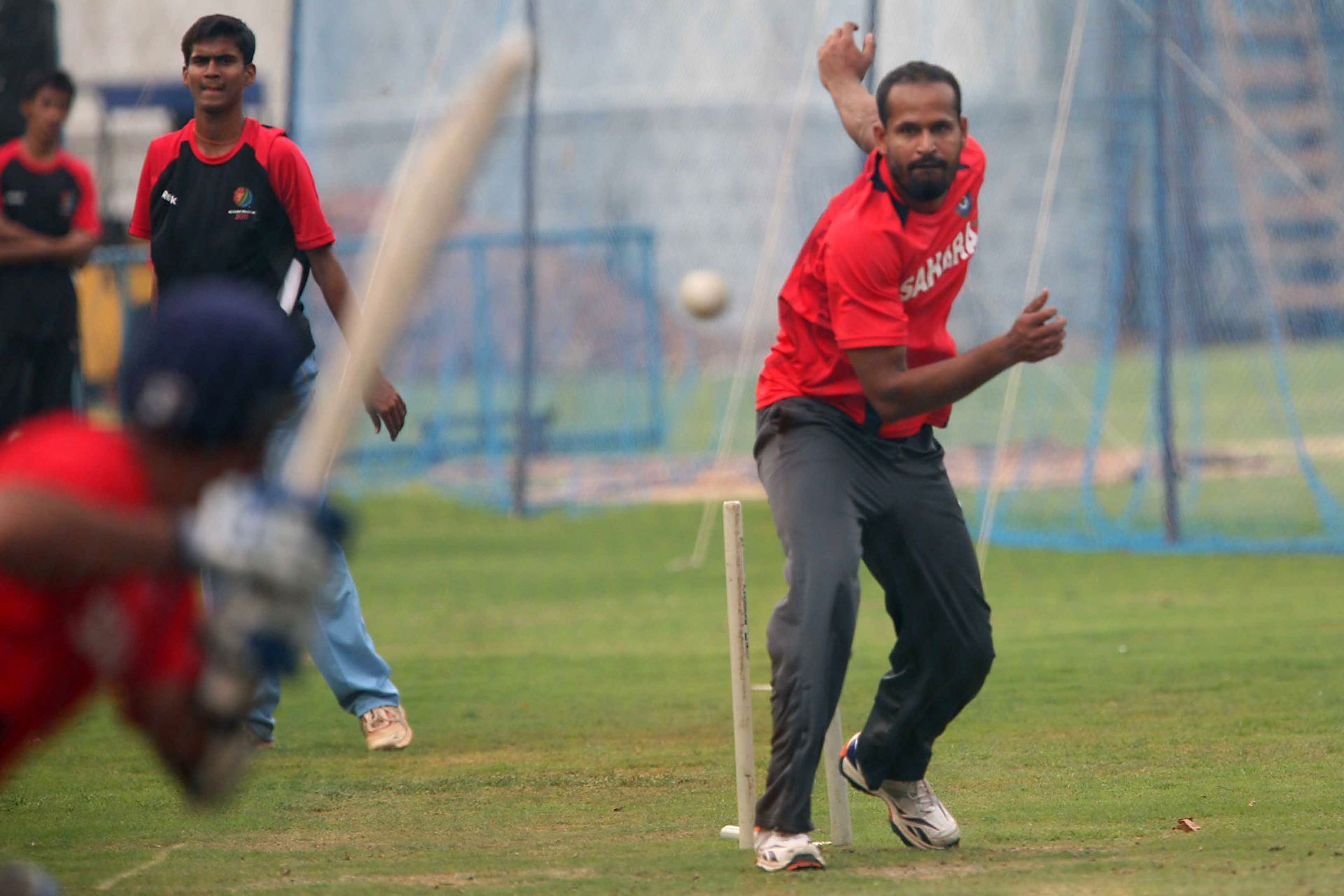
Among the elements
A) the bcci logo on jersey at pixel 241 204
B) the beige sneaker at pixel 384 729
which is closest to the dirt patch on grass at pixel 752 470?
the beige sneaker at pixel 384 729

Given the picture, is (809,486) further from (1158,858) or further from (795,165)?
(795,165)

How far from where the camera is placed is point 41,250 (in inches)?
377

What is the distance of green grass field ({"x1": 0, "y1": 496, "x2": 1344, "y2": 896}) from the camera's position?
4.68 m

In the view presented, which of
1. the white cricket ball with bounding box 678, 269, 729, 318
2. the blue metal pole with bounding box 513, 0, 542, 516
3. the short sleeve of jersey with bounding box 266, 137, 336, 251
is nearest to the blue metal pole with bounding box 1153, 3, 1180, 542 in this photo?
the white cricket ball with bounding box 678, 269, 729, 318

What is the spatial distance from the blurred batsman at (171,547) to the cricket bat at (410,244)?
0.51 feet

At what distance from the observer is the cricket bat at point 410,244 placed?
3227 mm

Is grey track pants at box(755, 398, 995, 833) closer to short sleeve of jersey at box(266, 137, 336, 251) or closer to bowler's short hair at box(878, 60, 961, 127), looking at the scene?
bowler's short hair at box(878, 60, 961, 127)

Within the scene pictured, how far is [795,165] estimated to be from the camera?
16.0 meters

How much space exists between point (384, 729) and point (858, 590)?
2.41 metres

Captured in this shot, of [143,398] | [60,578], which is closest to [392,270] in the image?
[143,398]

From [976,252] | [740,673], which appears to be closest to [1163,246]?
[976,252]

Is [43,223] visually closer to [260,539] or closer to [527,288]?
[527,288]

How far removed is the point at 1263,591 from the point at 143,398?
8.57m

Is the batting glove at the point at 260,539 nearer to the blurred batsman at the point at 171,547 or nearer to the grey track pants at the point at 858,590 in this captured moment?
the blurred batsman at the point at 171,547
